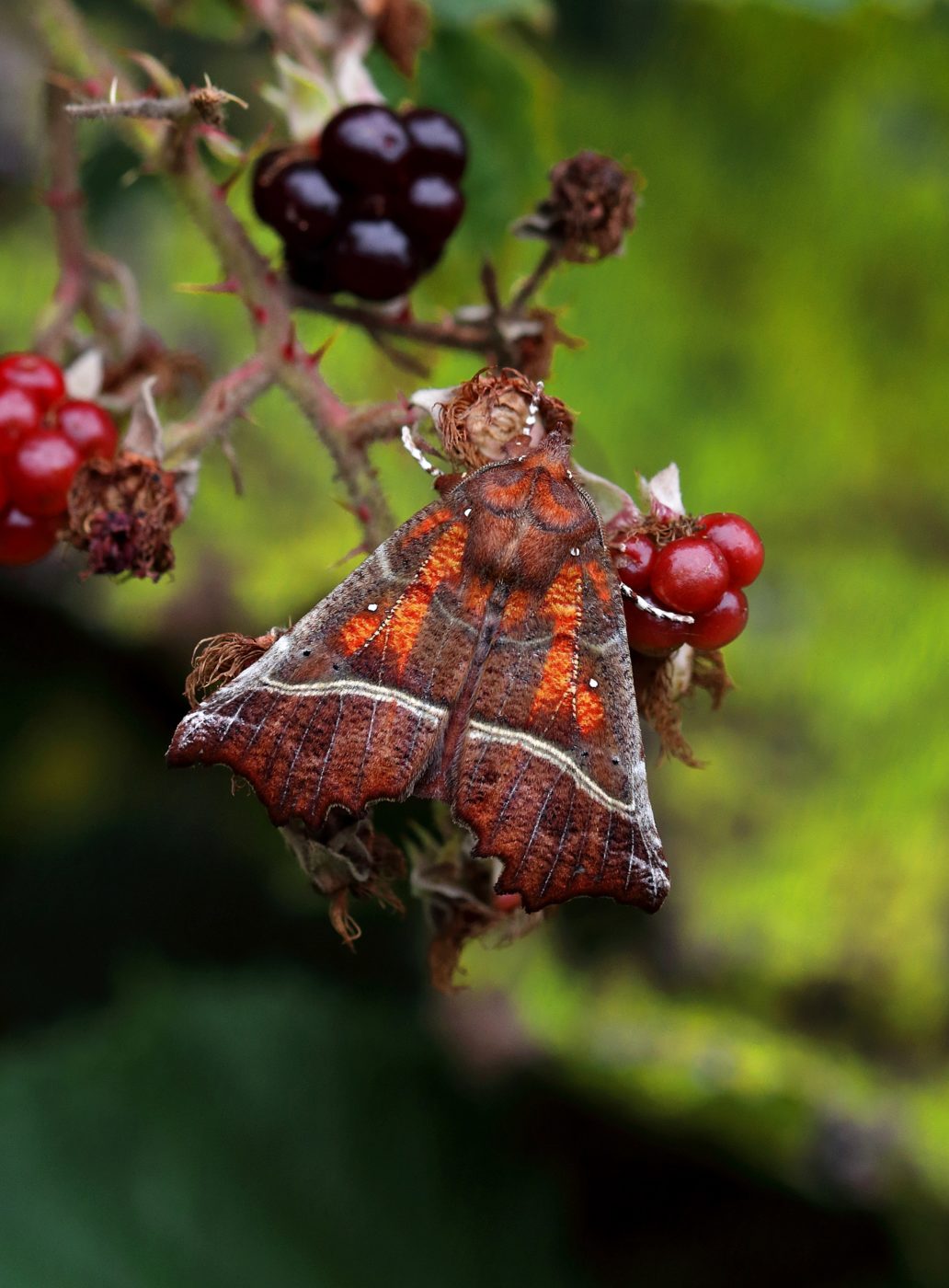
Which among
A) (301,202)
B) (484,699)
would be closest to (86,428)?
(301,202)

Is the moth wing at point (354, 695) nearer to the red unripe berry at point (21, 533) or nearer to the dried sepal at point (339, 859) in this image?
the dried sepal at point (339, 859)

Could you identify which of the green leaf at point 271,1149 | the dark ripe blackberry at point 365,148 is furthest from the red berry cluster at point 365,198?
the green leaf at point 271,1149

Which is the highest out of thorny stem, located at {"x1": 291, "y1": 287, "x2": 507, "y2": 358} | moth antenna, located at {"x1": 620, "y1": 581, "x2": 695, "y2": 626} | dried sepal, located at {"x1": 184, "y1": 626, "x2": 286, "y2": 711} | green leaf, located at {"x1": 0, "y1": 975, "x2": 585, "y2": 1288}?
moth antenna, located at {"x1": 620, "y1": 581, "x2": 695, "y2": 626}

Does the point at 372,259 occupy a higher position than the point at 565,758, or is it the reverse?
the point at 372,259

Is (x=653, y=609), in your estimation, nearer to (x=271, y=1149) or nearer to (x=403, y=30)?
(x=403, y=30)

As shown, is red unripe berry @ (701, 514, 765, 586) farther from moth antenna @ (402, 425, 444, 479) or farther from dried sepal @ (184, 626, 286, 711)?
dried sepal @ (184, 626, 286, 711)

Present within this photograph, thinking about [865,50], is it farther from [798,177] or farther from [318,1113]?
[318,1113]

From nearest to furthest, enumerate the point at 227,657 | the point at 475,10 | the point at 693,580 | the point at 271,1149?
the point at 693,580
the point at 227,657
the point at 475,10
the point at 271,1149

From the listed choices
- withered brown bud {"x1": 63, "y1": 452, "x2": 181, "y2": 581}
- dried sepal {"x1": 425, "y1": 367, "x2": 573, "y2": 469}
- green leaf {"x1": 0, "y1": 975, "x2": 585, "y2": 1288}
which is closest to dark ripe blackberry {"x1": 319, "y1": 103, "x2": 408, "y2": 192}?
dried sepal {"x1": 425, "y1": 367, "x2": 573, "y2": 469}
